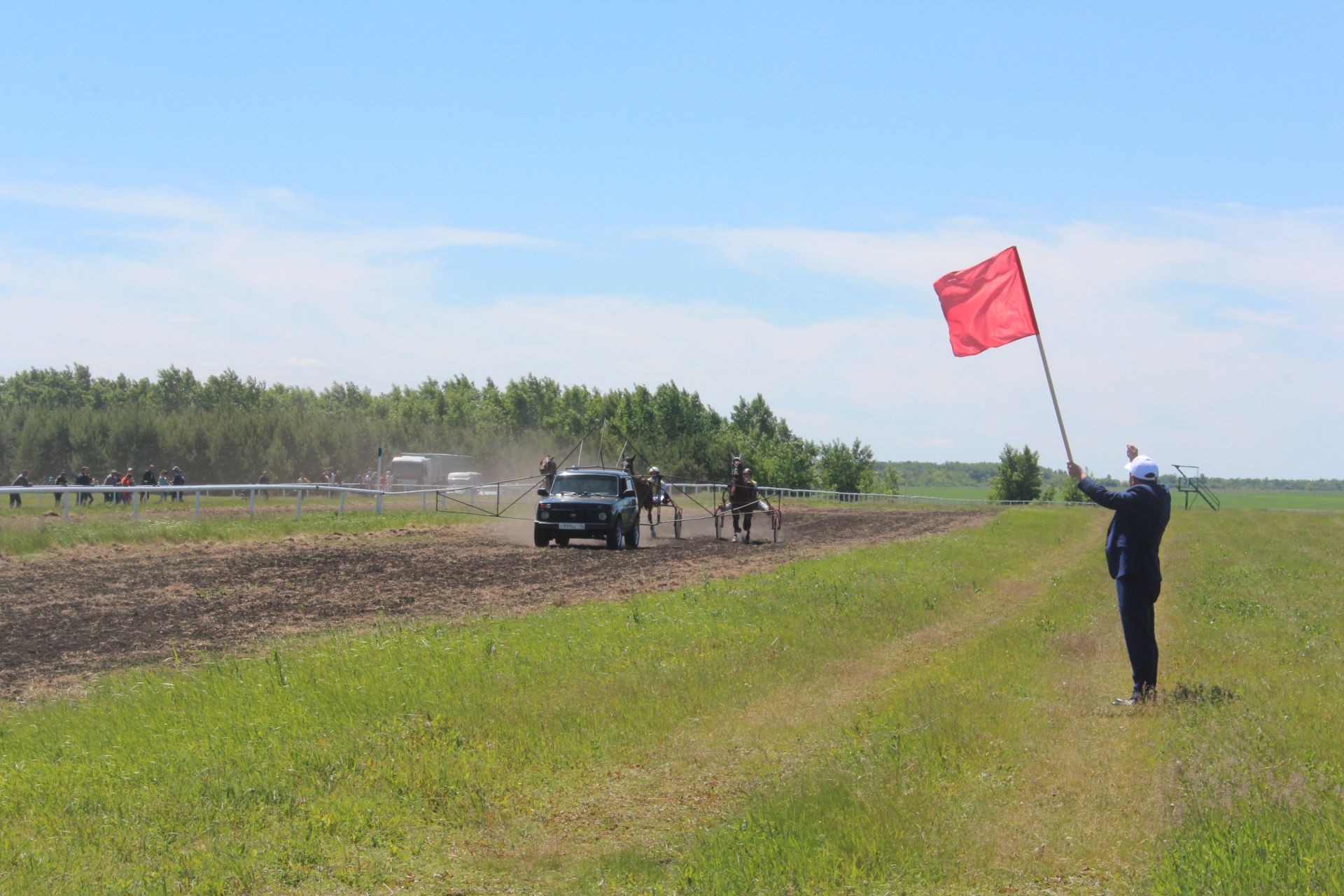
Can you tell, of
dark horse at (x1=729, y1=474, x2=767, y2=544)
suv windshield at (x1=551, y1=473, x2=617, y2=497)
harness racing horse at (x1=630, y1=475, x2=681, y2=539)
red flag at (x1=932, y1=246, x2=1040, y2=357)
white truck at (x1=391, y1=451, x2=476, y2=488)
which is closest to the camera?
red flag at (x1=932, y1=246, x2=1040, y2=357)

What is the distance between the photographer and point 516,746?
8.69 meters

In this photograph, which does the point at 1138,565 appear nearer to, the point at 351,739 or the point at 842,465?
the point at 351,739

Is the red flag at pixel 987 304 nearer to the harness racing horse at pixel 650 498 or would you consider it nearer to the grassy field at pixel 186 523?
the harness racing horse at pixel 650 498

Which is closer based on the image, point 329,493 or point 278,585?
point 278,585

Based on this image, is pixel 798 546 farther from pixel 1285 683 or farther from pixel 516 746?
pixel 516 746

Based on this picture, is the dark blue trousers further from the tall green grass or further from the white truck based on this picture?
the white truck

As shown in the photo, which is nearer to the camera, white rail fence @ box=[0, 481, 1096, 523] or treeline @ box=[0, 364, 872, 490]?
white rail fence @ box=[0, 481, 1096, 523]

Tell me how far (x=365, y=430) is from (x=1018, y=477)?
84892 millimetres

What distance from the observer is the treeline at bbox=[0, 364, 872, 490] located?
106m

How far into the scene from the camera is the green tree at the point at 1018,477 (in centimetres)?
15662

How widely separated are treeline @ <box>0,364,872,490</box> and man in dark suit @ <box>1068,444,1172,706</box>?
51.3m

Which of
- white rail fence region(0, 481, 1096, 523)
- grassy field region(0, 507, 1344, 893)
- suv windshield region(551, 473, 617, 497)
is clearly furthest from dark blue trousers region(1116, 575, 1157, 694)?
white rail fence region(0, 481, 1096, 523)

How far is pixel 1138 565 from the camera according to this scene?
9992 millimetres

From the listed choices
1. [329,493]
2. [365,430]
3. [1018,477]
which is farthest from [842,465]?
[329,493]
